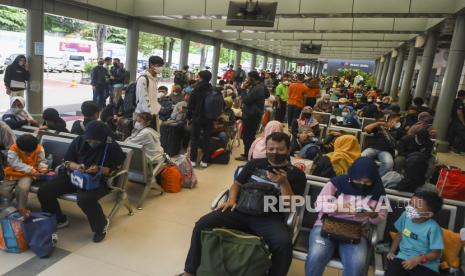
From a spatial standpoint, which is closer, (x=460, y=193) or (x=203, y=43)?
(x=460, y=193)

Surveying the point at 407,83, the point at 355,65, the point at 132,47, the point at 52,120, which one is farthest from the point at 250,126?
the point at 355,65

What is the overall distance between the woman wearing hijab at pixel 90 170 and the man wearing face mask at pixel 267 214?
4.10 ft

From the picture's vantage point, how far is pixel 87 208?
3.65 m

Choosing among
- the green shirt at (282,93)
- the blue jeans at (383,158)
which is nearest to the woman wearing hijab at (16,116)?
the blue jeans at (383,158)

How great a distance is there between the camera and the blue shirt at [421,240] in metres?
2.66

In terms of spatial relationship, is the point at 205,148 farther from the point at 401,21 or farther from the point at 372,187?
the point at 401,21

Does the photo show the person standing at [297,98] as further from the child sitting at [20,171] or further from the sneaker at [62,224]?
the child sitting at [20,171]

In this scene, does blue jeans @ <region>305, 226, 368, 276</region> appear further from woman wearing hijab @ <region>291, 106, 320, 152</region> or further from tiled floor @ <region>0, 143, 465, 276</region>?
woman wearing hijab @ <region>291, 106, 320, 152</region>

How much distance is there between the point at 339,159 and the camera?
414cm

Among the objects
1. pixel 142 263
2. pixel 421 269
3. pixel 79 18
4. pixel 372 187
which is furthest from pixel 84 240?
pixel 79 18

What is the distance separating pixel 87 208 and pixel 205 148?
10.6 feet

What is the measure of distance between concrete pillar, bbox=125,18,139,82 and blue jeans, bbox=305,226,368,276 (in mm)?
11588

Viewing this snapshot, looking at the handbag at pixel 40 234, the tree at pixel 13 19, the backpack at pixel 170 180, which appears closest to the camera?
the handbag at pixel 40 234

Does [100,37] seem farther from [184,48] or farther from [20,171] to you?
[20,171]
